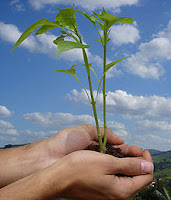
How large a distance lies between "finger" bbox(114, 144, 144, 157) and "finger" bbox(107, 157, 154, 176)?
55cm

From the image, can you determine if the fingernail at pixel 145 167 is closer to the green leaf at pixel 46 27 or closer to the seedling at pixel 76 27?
the seedling at pixel 76 27

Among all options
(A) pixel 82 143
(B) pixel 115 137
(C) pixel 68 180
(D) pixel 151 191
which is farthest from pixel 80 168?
(D) pixel 151 191

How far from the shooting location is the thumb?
1709 mm

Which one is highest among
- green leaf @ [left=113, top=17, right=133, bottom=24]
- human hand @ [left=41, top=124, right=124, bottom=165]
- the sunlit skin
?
green leaf @ [left=113, top=17, right=133, bottom=24]

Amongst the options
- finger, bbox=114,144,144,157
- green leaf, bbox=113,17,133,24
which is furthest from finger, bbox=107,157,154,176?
green leaf, bbox=113,17,133,24

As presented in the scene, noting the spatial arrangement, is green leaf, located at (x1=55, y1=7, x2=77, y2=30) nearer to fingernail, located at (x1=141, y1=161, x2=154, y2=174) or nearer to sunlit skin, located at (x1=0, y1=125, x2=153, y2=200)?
sunlit skin, located at (x1=0, y1=125, x2=153, y2=200)

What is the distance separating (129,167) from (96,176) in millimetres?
307

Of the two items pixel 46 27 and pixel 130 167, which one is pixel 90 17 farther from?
pixel 130 167

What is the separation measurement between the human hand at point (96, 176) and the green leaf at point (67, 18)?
3.46ft

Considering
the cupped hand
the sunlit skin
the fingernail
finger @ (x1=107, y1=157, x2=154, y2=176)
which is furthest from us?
the cupped hand

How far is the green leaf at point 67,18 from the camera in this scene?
1844mm

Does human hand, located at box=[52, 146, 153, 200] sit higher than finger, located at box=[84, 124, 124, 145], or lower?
lower

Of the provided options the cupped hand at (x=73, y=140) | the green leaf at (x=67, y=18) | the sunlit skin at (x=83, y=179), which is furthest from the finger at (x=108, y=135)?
the green leaf at (x=67, y=18)

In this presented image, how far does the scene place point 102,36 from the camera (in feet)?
6.66
